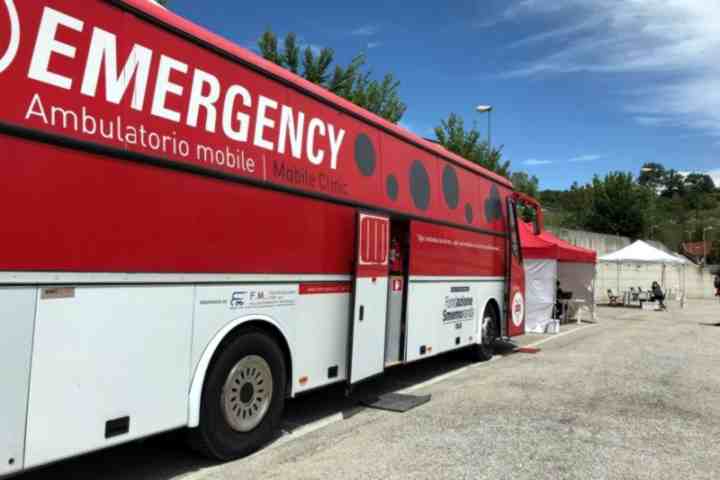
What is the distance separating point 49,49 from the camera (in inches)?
139

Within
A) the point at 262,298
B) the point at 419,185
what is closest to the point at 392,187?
the point at 419,185

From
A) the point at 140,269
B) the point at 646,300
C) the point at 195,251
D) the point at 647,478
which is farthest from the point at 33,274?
the point at 646,300

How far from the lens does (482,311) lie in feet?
33.5

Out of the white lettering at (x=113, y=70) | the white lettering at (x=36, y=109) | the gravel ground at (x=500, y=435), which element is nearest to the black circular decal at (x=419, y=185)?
the gravel ground at (x=500, y=435)

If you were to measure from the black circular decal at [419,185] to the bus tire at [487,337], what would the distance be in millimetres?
3226

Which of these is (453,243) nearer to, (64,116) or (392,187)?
(392,187)

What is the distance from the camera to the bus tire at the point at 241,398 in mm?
4703

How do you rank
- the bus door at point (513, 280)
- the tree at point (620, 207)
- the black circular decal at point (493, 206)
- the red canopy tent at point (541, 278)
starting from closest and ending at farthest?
the black circular decal at point (493, 206)
the bus door at point (513, 280)
the red canopy tent at point (541, 278)
the tree at point (620, 207)

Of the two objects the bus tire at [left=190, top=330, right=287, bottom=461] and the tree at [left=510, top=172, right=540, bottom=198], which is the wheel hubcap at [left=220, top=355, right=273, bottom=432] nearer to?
the bus tire at [left=190, top=330, right=287, bottom=461]

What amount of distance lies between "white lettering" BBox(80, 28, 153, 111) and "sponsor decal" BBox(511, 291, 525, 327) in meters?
8.92

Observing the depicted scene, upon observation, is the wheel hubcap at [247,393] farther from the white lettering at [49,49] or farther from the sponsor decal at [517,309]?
the sponsor decal at [517,309]

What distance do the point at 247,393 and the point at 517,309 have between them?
782cm

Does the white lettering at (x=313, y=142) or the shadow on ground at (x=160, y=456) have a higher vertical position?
the white lettering at (x=313, y=142)

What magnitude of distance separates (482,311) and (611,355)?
3.37 meters
